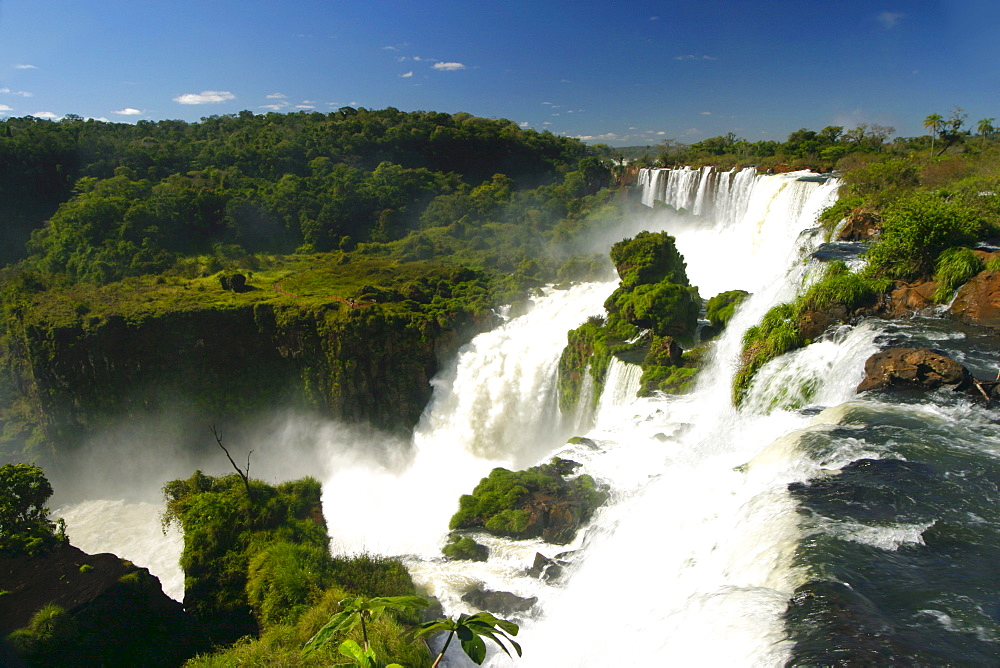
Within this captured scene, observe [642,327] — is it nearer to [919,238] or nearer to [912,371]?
[919,238]

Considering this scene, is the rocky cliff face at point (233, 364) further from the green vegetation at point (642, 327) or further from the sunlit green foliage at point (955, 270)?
the sunlit green foliage at point (955, 270)

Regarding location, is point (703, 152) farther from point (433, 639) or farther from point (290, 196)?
point (433, 639)

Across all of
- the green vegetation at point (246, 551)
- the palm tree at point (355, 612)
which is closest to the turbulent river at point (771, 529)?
the green vegetation at point (246, 551)

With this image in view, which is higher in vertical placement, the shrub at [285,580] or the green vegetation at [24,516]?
the shrub at [285,580]

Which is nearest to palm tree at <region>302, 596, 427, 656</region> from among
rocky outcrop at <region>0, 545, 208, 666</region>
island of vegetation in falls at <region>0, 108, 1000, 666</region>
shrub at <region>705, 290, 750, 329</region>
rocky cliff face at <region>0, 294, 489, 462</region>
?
island of vegetation in falls at <region>0, 108, 1000, 666</region>

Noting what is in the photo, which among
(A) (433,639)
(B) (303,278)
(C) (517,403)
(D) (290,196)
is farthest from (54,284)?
(A) (433,639)

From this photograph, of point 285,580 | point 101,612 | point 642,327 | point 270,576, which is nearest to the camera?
point 101,612

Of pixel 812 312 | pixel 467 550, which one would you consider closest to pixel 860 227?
pixel 812 312
